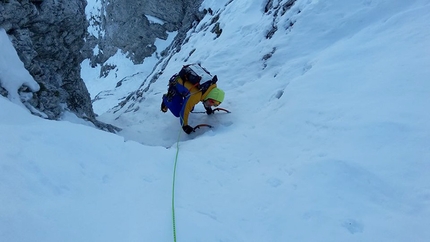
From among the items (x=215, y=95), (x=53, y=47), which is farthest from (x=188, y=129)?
(x=53, y=47)

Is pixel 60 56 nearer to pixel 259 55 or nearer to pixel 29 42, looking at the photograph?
pixel 29 42

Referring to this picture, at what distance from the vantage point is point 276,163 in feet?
14.8

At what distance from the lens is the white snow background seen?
3012 mm

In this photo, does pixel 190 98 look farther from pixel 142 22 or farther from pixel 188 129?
pixel 142 22

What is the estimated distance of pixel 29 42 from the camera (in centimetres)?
620

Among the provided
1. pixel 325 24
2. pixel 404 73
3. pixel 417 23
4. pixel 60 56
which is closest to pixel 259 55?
pixel 325 24

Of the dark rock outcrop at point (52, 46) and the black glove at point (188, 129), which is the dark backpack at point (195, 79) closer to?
the black glove at point (188, 129)

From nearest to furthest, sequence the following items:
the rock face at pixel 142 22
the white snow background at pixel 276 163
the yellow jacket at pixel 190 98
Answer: the white snow background at pixel 276 163 < the yellow jacket at pixel 190 98 < the rock face at pixel 142 22

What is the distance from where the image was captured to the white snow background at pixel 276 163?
3012mm

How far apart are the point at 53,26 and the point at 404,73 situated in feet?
22.9

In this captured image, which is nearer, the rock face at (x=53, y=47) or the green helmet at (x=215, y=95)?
the rock face at (x=53, y=47)

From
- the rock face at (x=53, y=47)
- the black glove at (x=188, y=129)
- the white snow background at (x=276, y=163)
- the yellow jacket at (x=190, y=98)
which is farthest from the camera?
the black glove at (x=188, y=129)

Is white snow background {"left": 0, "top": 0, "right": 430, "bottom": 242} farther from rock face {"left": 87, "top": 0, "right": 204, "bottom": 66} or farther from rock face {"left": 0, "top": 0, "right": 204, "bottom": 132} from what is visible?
rock face {"left": 87, "top": 0, "right": 204, "bottom": 66}

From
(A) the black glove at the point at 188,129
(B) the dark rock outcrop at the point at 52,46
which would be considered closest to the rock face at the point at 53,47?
(B) the dark rock outcrop at the point at 52,46
